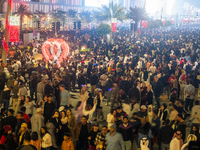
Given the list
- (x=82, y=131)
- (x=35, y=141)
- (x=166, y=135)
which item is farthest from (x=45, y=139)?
(x=166, y=135)

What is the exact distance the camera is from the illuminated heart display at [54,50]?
20.6 m

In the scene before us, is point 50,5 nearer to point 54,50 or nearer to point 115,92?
point 54,50

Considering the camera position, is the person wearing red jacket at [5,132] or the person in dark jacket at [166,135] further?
the person in dark jacket at [166,135]

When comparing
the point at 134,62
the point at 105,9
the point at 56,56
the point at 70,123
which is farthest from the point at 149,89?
the point at 105,9

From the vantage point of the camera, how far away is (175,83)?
40.3 ft

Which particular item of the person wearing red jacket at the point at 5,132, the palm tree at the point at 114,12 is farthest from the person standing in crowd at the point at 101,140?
the palm tree at the point at 114,12

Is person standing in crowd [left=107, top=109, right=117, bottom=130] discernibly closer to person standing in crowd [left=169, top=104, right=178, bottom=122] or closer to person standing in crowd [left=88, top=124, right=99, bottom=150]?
person standing in crowd [left=88, top=124, right=99, bottom=150]

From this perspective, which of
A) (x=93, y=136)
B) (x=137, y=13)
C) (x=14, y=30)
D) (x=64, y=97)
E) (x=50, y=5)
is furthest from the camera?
(x=50, y=5)

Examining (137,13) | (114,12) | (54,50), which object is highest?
(137,13)

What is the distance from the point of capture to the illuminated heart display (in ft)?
67.6

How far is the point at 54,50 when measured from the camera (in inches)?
816

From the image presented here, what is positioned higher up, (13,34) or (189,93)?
(13,34)

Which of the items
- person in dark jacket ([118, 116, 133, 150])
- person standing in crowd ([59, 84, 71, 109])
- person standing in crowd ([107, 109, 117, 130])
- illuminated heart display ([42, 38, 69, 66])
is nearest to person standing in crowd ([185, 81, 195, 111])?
person standing in crowd ([107, 109, 117, 130])

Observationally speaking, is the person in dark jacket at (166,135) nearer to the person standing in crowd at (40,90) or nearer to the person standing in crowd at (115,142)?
the person standing in crowd at (115,142)
